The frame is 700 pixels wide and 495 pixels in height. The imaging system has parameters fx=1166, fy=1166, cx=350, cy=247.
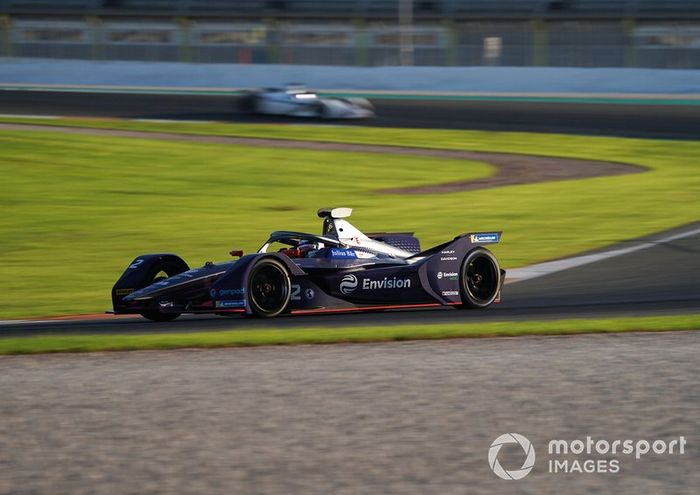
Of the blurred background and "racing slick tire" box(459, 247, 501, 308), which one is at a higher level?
the blurred background

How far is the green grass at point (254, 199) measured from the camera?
1700 centimetres

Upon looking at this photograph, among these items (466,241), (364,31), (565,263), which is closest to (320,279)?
(466,241)

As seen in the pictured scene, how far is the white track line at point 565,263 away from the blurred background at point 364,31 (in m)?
28.4

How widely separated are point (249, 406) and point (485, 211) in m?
13.8

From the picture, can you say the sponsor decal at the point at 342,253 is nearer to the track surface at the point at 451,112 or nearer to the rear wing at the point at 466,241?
the rear wing at the point at 466,241

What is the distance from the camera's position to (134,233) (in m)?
19.1

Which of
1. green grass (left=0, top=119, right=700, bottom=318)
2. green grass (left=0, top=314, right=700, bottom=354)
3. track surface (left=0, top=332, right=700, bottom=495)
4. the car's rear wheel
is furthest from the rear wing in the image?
the car's rear wheel

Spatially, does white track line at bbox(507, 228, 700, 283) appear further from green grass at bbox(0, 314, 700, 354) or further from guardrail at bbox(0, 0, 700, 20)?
guardrail at bbox(0, 0, 700, 20)

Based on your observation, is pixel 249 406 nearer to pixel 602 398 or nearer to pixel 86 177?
pixel 602 398

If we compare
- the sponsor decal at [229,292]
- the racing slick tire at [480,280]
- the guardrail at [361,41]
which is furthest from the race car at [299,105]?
the sponsor decal at [229,292]

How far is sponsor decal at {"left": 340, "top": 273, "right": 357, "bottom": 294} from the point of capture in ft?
38.7

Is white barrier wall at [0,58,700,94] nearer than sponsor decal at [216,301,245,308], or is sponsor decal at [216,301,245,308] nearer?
sponsor decal at [216,301,245,308]

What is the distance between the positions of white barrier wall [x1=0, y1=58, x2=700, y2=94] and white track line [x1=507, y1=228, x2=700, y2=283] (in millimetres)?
23438

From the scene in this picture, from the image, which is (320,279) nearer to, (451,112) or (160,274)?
(160,274)
